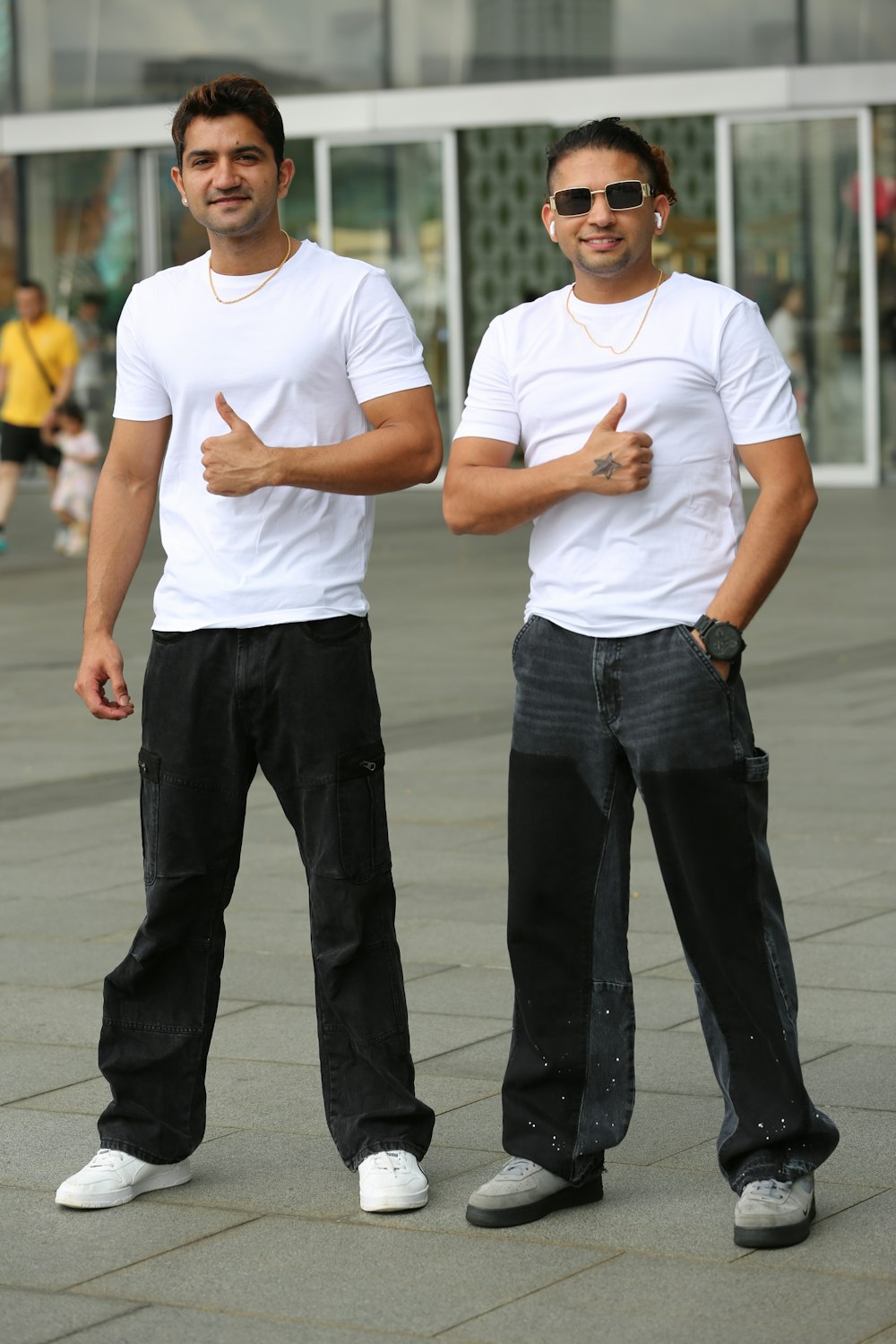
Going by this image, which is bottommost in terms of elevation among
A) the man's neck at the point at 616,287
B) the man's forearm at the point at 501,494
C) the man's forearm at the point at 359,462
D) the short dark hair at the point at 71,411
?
the man's forearm at the point at 501,494

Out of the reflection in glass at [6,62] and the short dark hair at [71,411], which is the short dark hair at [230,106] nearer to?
the short dark hair at [71,411]

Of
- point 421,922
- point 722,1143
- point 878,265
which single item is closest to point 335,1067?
point 722,1143

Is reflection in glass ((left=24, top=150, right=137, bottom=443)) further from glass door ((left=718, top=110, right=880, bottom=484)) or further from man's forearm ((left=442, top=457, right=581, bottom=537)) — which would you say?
man's forearm ((left=442, top=457, right=581, bottom=537))

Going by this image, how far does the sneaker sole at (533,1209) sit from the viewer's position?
3928 mm

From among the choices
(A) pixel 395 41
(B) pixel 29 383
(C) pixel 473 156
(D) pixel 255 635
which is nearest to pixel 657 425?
(D) pixel 255 635

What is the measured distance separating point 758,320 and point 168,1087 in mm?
1738

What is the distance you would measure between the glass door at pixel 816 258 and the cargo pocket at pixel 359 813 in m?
18.4

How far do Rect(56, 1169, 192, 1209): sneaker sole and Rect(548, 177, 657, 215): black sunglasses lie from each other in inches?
73.6

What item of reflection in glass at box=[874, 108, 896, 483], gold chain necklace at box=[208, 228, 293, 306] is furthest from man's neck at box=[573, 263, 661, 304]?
reflection in glass at box=[874, 108, 896, 483]

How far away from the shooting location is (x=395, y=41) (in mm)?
23703

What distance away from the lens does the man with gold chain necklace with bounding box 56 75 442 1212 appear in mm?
4047

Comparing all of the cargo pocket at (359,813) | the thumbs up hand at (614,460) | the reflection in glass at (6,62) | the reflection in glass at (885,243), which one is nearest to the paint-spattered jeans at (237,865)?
the cargo pocket at (359,813)

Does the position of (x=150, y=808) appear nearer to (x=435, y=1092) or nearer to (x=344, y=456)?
(x=344, y=456)

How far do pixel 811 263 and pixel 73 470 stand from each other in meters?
8.46
